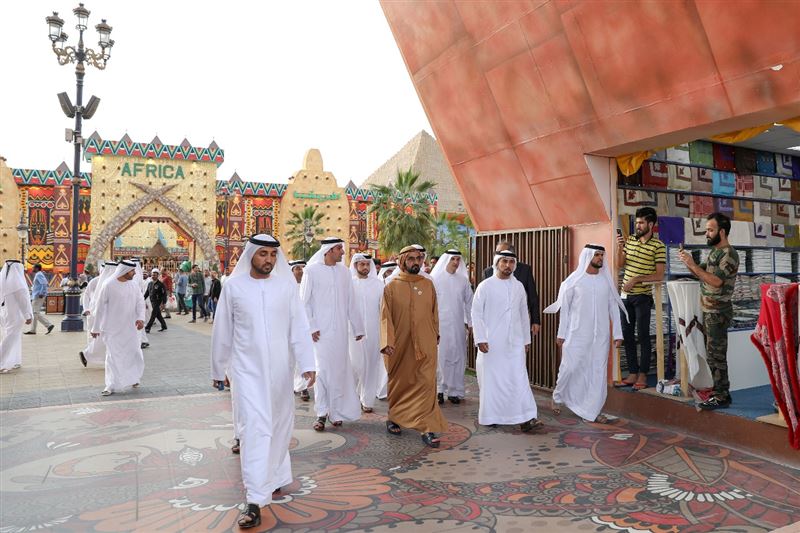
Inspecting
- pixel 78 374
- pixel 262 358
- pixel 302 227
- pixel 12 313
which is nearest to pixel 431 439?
pixel 262 358

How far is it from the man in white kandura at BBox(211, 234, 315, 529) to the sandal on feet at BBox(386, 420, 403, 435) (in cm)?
157

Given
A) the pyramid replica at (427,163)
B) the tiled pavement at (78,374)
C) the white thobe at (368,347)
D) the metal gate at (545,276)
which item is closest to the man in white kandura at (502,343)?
the metal gate at (545,276)

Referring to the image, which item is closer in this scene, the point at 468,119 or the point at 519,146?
the point at 519,146

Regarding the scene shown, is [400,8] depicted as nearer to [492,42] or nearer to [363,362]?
[492,42]

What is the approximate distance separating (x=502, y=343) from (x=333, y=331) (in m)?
1.56

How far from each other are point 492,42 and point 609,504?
15.3 ft

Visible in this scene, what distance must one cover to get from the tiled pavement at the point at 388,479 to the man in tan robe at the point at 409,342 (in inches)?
11.0

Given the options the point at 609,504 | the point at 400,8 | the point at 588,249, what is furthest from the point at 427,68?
the point at 609,504

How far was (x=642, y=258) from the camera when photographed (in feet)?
18.5

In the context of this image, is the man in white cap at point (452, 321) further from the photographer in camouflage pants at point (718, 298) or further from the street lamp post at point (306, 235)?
the street lamp post at point (306, 235)

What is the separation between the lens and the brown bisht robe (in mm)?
4820

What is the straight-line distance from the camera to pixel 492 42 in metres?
6.18

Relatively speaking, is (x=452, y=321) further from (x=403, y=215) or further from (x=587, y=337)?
(x=403, y=215)

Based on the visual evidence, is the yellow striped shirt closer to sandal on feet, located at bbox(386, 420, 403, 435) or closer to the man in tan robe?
the man in tan robe
